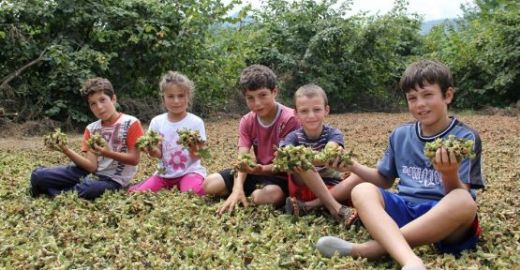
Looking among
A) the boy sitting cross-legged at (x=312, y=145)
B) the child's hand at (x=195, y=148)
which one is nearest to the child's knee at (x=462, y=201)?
the boy sitting cross-legged at (x=312, y=145)

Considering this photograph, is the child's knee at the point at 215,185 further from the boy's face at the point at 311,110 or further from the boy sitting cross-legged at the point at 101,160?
the boy's face at the point at 311,110

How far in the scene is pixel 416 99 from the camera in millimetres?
3395

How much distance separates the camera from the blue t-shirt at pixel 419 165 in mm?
3203

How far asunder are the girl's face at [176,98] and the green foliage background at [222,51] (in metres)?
5.77

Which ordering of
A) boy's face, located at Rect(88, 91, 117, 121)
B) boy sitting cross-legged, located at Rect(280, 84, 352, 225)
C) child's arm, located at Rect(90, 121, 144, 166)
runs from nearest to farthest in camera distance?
boy sitting cross-legged, located at Rect(280, 84, 352, 225)
child's arm, located at Rect(90, 121, 144, 166)
boy's face, located at Rect(88, 91, 117, 121)

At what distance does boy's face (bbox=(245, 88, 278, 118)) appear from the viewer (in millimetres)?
4371

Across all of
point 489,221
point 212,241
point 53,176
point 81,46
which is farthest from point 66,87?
point 489,221

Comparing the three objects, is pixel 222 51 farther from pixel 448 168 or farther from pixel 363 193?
pixel 448 168

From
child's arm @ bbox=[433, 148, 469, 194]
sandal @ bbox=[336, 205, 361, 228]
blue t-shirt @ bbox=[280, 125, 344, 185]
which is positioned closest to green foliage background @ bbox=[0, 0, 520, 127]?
blue t-shirt @ bbox=[280, 125, 344, 185]

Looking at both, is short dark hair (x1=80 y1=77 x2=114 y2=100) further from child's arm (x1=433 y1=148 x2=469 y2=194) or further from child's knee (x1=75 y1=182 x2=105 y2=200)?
child's arm (x1=433 y1=148 x2=469 y2=194)

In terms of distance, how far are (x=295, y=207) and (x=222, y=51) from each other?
9.55 meters

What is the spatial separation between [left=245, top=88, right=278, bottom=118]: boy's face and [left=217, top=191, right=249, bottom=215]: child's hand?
2.10 ft

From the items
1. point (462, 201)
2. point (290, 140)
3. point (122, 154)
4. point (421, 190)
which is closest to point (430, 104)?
point (421, 190)

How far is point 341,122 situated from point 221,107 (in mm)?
3238
